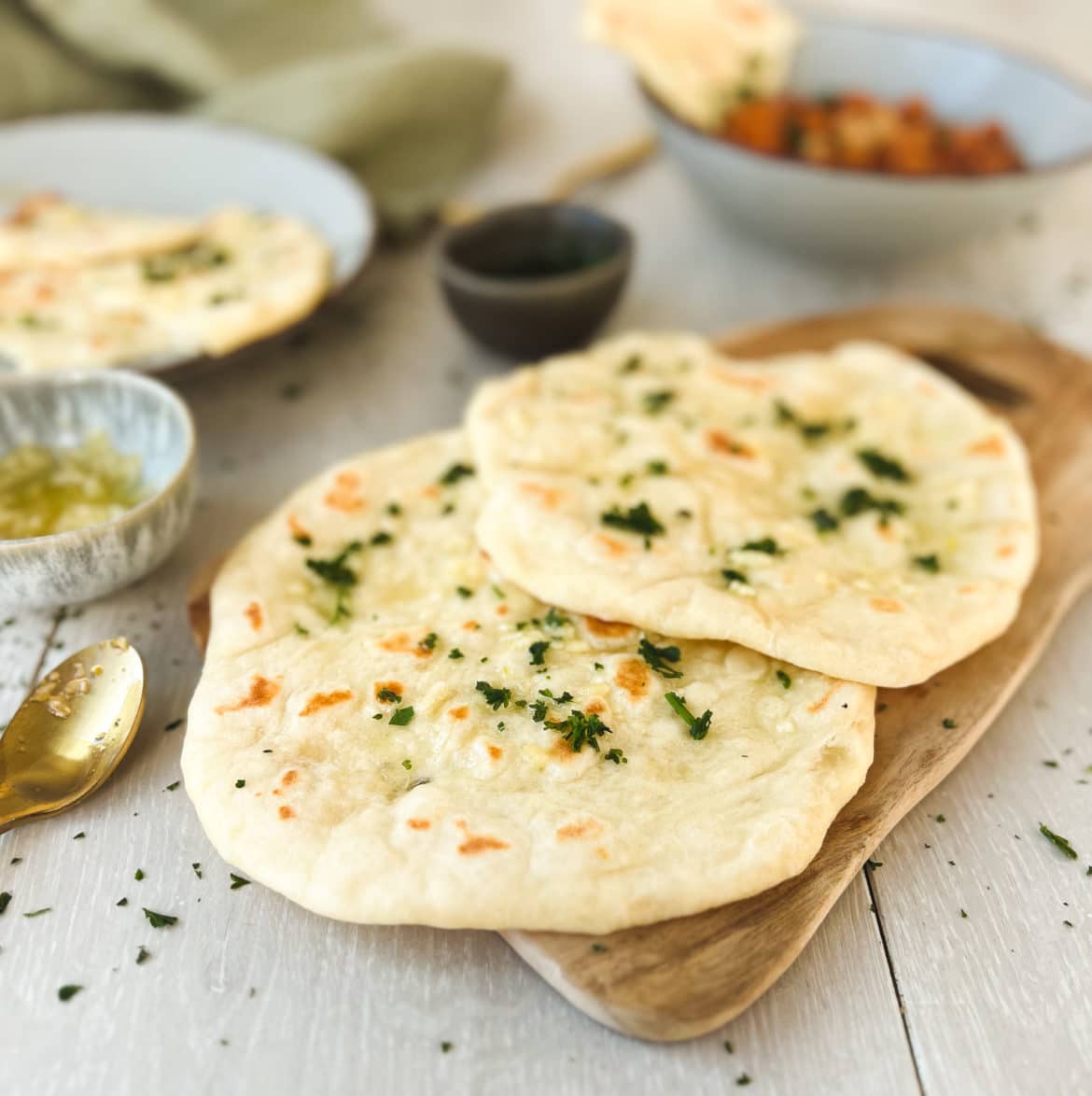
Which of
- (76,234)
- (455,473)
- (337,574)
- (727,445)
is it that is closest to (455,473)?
(455,473)

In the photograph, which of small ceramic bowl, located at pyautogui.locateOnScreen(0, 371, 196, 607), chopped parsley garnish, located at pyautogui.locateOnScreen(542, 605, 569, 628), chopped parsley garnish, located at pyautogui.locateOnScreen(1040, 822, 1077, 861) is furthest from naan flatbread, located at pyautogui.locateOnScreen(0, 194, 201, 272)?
chopped parsley garnish, located at pyautogui.locateOnScreen(1040, 822, 1077, 861)

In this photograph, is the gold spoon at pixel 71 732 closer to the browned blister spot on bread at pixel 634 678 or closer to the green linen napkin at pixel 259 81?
the browned blister spot on bread at pixel 634 678

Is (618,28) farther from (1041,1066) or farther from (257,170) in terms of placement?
(1041,1066)

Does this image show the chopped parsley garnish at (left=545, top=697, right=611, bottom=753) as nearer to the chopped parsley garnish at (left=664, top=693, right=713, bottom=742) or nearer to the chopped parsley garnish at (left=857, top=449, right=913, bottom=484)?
the chopped parsley garnish at (left=664, top=693, right=713, bottom=742)

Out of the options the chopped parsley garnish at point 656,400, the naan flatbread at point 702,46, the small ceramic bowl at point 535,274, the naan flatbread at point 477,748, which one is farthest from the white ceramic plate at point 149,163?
the naan flatbread at point 477,748

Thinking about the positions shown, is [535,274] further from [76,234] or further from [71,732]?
[71,732]

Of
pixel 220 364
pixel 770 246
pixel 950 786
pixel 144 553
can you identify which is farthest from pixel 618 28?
pixel 950 786
